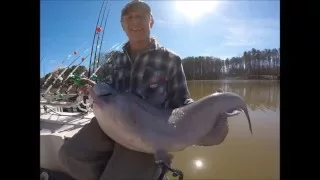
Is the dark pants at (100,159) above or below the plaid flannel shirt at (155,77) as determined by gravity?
below

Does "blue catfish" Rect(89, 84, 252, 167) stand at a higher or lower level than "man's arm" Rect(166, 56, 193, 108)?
lower

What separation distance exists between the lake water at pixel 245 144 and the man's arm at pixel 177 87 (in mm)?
21

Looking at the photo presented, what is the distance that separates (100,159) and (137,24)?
41 centimetres

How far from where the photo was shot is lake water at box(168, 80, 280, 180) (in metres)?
1.04

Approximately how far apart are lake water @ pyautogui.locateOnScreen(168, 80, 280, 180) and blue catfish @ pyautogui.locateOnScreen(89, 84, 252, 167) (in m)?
0.03

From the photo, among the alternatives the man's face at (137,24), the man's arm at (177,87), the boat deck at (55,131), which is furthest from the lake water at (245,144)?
the boat deck at (55,131)

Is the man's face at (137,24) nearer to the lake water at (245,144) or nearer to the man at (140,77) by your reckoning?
the man at (140,77)

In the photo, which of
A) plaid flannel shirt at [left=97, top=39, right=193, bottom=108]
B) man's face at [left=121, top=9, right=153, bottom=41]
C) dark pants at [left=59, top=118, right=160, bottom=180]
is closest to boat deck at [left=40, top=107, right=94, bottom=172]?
dark pants at [left=59, top=118, right=160, bottom=180]

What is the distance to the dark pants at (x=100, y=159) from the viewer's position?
40.9 inches

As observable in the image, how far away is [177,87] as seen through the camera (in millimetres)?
1037

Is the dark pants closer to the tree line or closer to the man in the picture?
the man

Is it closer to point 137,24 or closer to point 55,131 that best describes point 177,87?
point 137,24
